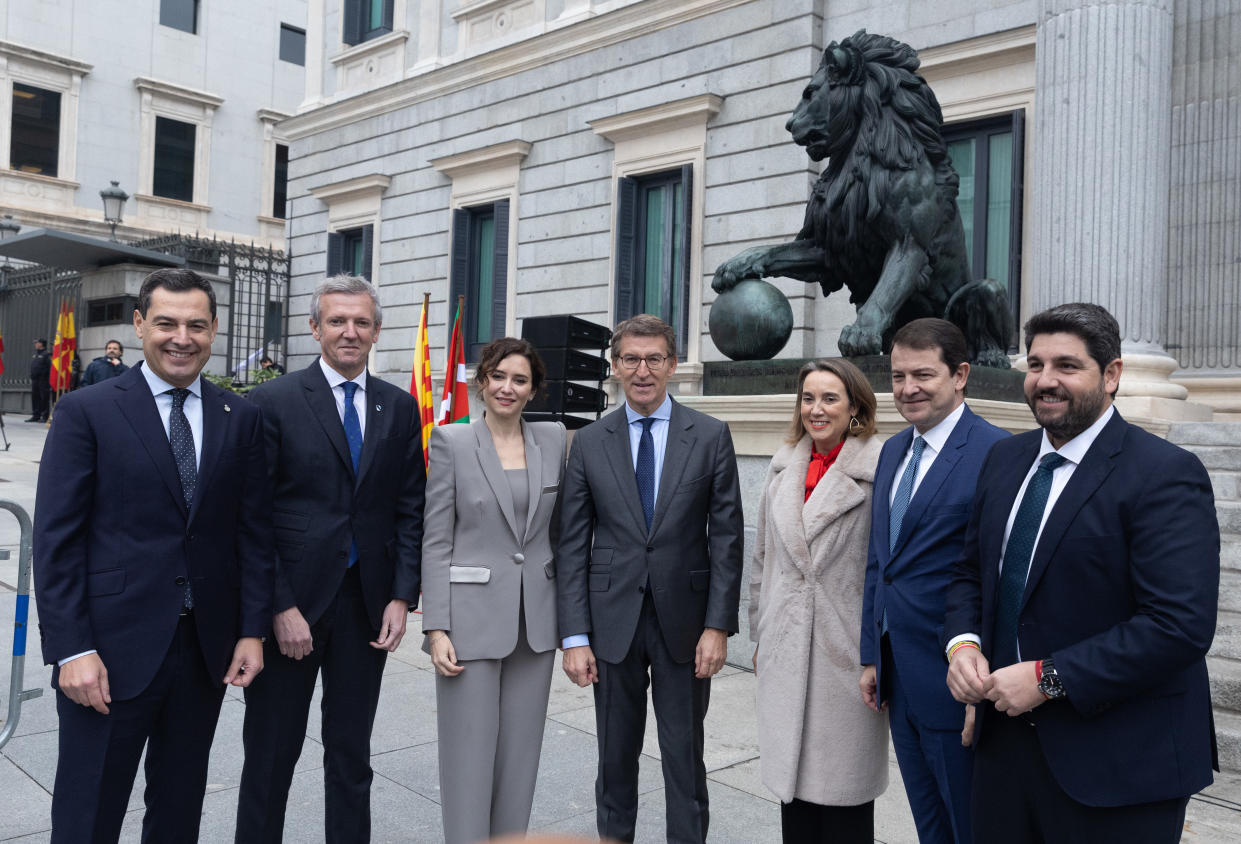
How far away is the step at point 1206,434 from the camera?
25.7ft

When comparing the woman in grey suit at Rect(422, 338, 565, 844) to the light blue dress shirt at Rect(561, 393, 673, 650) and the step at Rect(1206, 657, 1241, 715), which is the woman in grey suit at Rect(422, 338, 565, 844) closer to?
the light blue dress shirt at Rect(561, 393, 673, 650)

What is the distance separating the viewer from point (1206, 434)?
7.89 m

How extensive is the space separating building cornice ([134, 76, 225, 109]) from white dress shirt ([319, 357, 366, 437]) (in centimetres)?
3529

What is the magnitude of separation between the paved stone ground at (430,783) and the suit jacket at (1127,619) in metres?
1.93

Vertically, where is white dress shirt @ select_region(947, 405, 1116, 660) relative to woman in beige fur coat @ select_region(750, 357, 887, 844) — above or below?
above

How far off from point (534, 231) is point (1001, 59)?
7.79 meters

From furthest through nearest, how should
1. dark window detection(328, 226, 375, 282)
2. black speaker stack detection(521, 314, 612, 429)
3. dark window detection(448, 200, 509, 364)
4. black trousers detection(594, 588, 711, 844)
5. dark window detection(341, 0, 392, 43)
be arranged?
dark window detection(328, 226, 375, 282) < dark window detection(341, 0, 392, 43) < dark window detection(448, 200, 509, 364) < black speaker stack detection(521, 314, 612, 429) < black trousers detection(594, 588, 711, 844)

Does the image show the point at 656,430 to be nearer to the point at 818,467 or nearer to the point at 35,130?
the point at 818,467

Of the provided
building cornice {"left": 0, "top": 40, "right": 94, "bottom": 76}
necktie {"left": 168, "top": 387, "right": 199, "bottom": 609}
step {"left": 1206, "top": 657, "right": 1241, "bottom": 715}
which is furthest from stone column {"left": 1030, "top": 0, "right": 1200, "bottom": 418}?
building cornice {"left": 0, "top": 40, "right": 94, "bottom": 76}

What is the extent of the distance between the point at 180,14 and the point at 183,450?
37.8 m

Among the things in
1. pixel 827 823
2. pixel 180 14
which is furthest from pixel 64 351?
pixel 180 14

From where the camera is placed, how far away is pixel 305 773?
15.5 ft

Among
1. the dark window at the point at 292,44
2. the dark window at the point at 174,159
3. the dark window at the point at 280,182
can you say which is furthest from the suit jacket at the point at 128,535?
the dark window at the point at 292,44

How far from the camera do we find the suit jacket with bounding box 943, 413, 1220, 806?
2289 mm
